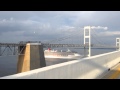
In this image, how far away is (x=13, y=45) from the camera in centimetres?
7519

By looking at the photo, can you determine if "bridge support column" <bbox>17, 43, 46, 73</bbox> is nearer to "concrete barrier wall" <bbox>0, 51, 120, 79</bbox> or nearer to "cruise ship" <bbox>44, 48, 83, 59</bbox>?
"concrete barrier wall" <bbox>0, 51, 120, 79</bbox>

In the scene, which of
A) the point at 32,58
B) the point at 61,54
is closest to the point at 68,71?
the point at 32,58

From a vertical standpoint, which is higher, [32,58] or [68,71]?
[68,71]

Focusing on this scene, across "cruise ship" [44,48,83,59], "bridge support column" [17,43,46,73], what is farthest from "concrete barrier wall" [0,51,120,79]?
"cruise ship" [44,48,83,59]

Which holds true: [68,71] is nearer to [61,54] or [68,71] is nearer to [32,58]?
[32,58]

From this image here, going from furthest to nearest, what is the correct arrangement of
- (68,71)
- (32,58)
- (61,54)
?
1. (61,54)
2. (32,58)
3. (68,71)

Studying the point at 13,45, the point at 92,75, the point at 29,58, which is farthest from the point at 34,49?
the point at 92,75

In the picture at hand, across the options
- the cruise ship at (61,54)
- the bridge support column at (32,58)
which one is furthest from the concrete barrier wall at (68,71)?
the cruise ship at (61,54)
